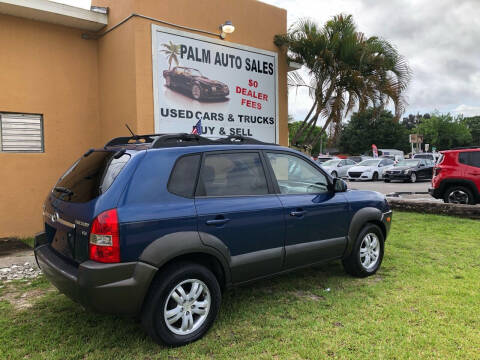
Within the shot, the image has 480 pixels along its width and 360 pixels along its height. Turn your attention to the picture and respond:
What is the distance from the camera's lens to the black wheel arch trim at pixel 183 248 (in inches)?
116

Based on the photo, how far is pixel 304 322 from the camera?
11.6 ft

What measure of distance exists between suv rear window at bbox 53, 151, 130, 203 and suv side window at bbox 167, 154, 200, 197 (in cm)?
41

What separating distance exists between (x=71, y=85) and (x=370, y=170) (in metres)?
18.9

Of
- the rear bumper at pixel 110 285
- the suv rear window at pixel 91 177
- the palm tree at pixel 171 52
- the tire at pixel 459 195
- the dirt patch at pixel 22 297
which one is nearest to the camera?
the rear bumper at pixel 110 285

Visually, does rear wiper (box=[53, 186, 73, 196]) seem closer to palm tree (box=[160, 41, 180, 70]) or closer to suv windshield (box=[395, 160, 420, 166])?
palm tree (box=[160, 41, 180, 70])

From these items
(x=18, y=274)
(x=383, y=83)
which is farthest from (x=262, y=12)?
(x=18, y=274)

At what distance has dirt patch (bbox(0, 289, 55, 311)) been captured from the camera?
158 inches

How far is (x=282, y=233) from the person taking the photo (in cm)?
379

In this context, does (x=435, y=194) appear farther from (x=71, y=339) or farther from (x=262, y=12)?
(x=71, y=339)

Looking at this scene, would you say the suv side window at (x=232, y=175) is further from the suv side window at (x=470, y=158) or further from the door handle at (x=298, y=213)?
the suv side window at (x=470, y=158)

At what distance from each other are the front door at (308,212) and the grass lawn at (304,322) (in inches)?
19.8

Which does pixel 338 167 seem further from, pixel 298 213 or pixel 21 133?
pixel 298 213

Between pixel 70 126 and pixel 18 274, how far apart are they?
3386 mm

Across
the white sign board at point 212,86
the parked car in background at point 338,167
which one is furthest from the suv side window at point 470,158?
the parked car in background at point 338,167
